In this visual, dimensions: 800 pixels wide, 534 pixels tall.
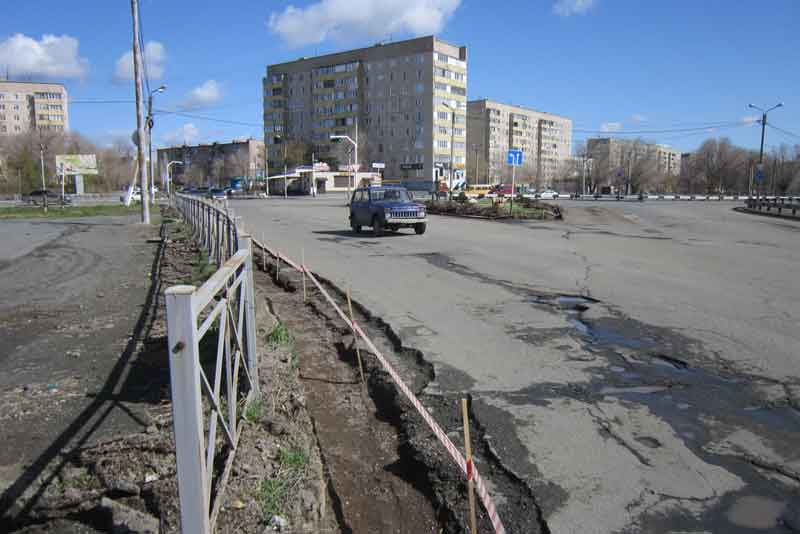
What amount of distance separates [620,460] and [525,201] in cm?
3111

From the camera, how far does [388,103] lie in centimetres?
10856

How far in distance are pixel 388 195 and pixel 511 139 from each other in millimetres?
129838

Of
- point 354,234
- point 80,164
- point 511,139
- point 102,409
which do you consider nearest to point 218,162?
point 511,139

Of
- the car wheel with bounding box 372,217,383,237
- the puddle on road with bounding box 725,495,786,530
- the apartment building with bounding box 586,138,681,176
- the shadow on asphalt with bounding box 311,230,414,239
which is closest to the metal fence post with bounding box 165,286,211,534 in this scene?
the puddle on road with bounding box 725,495,786,530

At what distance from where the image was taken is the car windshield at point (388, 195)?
2096 centimetres

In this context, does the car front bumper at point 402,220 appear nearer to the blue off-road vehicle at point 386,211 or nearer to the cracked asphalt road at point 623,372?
the blue off-road vehicle at point 386,211

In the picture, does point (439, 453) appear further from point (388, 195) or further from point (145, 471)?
point (388, 195)

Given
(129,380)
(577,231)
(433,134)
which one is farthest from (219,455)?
(433,134)

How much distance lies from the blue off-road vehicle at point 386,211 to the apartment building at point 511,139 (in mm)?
104516

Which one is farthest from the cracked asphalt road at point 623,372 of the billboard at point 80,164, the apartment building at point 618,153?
the apartment building at point 618,153

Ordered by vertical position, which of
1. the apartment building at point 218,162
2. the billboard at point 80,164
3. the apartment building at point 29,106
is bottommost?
the billboard at point 80,164

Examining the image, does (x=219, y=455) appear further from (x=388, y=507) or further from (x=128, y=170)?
(x=128, y=170)

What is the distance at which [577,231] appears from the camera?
22641mm

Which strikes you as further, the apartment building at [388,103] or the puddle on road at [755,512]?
the apartment building at [388,103]
